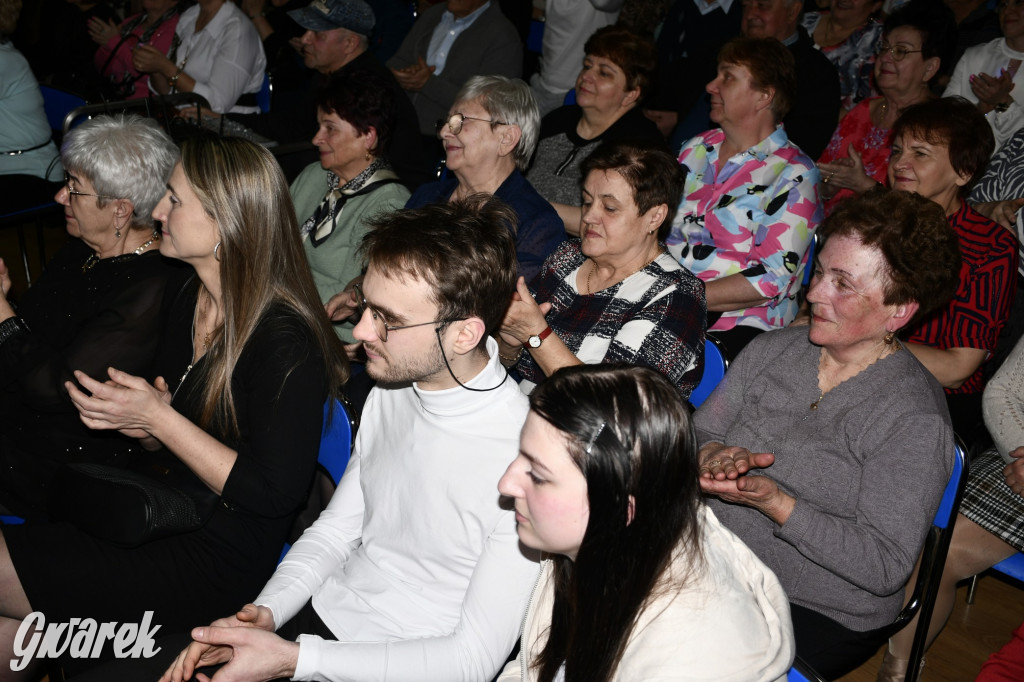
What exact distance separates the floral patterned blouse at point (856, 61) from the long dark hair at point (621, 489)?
3.29 metres

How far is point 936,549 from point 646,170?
3.96 feet

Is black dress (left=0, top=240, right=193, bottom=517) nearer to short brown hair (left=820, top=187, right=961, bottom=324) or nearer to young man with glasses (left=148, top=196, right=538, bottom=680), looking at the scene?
young man with glasses (left=148, top=196, right=538, bottom=680)

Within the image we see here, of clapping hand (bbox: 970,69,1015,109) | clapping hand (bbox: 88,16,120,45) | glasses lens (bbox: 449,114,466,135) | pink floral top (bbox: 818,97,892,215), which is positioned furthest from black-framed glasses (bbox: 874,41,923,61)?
clapping hand (bbox: 88,16,120,45)

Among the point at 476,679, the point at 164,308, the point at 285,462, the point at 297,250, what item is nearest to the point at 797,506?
the point at 476,679

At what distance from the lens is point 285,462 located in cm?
183

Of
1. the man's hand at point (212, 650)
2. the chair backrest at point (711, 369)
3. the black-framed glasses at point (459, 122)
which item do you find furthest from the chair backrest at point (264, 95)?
the man's hand at point (212, 650)

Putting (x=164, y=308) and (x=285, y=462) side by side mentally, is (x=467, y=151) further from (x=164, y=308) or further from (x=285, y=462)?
(x=285, y=462)

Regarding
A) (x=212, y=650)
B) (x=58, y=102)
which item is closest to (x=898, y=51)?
(x=212, y=650)

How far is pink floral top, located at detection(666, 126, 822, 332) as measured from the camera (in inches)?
113

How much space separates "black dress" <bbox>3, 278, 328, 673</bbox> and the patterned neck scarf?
1219 millimetres

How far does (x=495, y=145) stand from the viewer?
2.98 meters

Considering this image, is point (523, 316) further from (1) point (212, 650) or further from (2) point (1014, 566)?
(2) point (1014, 566)

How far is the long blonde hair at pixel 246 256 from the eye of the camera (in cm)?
194

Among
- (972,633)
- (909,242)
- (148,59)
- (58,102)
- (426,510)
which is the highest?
(909,242)
